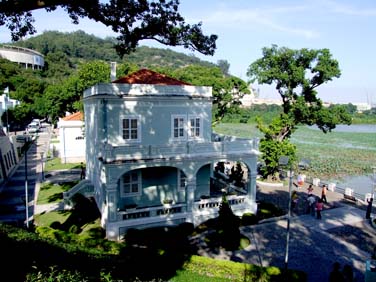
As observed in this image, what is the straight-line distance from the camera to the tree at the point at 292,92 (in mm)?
28812

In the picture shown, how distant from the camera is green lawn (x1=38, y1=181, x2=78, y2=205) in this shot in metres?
25.6

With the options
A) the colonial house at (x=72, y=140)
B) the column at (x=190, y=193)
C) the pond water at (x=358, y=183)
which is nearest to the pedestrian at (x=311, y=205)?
the column at (x=190, y=193)

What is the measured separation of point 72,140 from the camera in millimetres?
41625

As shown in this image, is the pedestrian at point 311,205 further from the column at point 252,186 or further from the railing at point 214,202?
the railing at point 214,202

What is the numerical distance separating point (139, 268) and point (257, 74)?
77.7ft

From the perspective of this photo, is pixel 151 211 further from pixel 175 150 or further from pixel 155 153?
pixel 175 150

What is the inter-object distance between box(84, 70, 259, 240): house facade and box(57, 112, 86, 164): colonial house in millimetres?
19023

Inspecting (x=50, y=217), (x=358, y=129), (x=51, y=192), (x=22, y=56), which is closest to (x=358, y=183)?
(x=51, y=192)

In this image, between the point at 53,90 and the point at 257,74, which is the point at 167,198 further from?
the point at 53,90

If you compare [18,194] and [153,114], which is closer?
[153,114]

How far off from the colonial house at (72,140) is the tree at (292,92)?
22034 millimetres

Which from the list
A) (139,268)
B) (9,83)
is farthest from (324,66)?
(9,83)

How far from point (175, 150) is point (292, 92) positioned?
52.2ft

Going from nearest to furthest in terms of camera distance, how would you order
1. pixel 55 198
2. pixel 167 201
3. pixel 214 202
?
pixel 167 201, pixel 214 202, pixel 55 198
